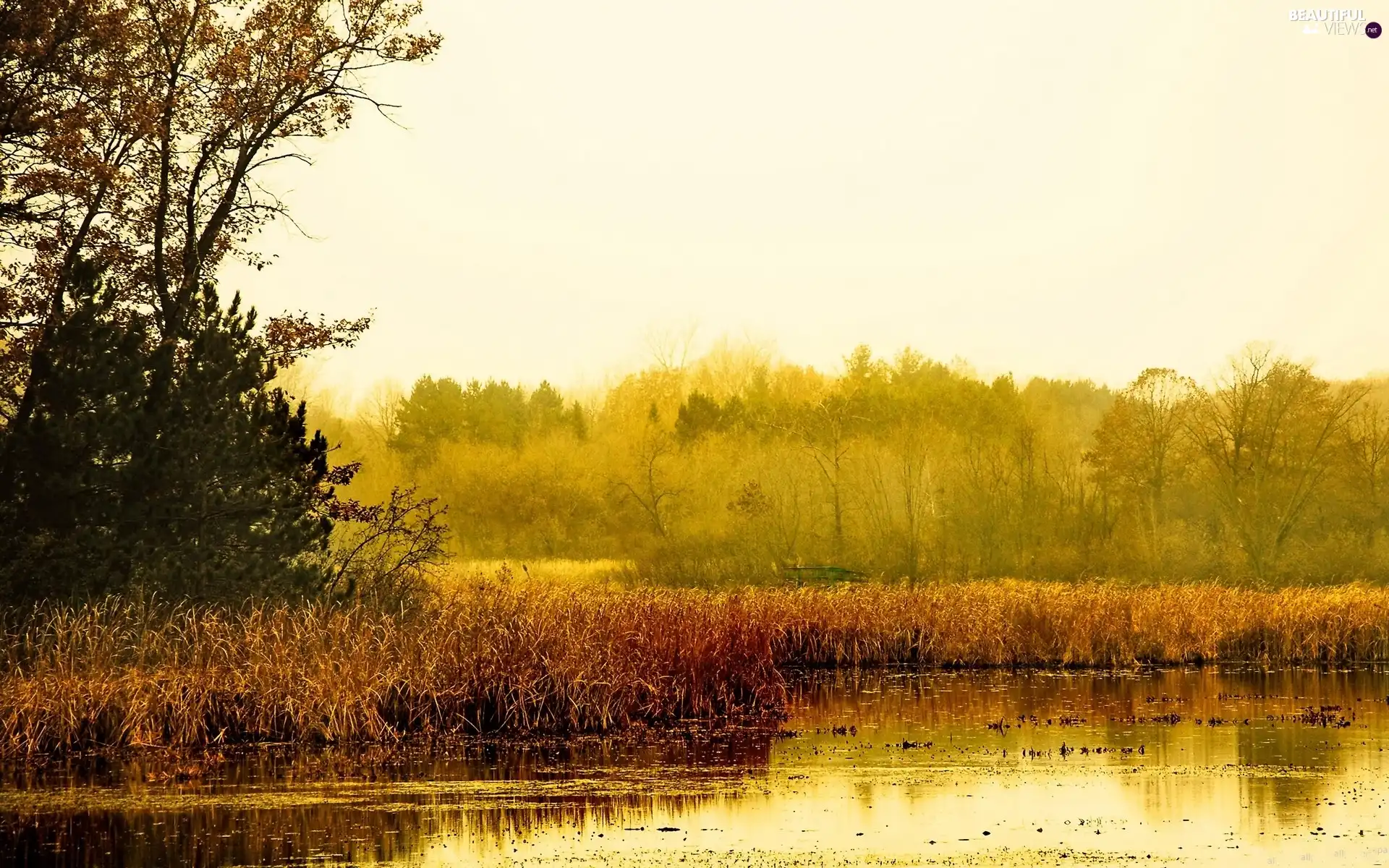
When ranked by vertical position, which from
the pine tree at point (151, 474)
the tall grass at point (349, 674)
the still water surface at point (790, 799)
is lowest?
the still water surface at point (790, 799)

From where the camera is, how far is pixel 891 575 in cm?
3888

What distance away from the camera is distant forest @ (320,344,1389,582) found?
3794cm

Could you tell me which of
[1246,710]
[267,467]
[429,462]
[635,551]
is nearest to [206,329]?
[267,467]

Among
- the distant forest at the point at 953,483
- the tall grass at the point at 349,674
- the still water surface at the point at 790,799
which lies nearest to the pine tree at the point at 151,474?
the tall grass at the point at 349,674

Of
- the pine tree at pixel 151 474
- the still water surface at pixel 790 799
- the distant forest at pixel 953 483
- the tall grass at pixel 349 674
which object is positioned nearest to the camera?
the still water surface at pixel 790 799

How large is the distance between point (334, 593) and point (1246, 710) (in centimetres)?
1230

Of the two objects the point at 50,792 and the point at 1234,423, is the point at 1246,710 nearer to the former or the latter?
the point at 50,792

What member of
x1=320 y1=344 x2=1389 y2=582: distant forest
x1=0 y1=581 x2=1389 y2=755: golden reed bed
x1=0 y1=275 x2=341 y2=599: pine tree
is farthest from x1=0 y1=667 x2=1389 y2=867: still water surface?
x1=320 y1=344 x2=1389 y2=582: distant forest

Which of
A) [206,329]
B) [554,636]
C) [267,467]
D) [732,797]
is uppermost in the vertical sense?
[206,329]

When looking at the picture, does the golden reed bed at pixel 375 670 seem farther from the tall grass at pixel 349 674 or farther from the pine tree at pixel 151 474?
the pine tree at pixel 151 474

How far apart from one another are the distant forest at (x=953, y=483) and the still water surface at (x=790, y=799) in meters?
20.2

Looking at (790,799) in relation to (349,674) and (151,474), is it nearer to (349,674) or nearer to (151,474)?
(349,674)

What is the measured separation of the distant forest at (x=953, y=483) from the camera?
3794 centimetres

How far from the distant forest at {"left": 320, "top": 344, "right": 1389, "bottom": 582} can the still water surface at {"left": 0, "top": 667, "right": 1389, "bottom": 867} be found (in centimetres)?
2021
